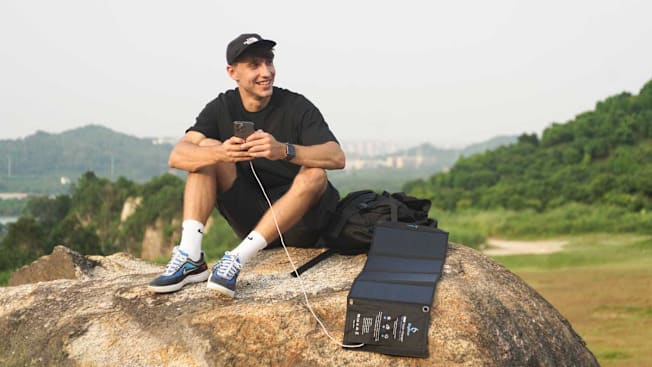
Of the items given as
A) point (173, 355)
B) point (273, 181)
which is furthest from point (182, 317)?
point (273, 181)

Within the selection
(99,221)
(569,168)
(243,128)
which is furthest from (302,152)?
(569,168)

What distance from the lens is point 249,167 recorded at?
7211mm

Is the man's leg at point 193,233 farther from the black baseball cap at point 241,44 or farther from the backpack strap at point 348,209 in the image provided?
the backpack strap at point 348,209

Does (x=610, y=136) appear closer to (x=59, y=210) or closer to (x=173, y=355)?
(x=59, y=210)

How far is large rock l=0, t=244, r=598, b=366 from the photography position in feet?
19.1

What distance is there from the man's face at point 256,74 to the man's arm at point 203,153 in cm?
56

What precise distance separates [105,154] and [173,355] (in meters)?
43.6

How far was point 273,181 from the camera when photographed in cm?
719

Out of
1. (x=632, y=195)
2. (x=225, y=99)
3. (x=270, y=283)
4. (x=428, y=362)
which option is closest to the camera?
(x=428, y=362)

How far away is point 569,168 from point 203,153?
43.6 m

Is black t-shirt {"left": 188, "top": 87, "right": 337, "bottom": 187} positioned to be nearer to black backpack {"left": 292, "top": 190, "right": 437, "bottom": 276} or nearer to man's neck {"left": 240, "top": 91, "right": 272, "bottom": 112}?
man's neck {"left": 240, "top": 91, "right": 272, "bottom": 112}

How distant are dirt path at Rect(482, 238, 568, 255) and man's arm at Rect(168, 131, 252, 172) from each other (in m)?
22.6

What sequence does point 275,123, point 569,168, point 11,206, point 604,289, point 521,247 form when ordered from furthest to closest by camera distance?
1. point 569,168
2. point 11,206
3. point 521,247
4. point 604,289
5. point 275,123

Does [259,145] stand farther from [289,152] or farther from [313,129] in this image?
[313,129]
